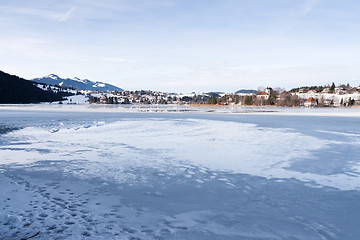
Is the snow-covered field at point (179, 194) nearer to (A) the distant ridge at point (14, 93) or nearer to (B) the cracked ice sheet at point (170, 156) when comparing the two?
(B) the cracked ice sheet at point (170, 156)

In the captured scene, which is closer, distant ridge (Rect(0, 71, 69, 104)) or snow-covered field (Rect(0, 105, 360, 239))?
snow-covered field (Rect(0, 105, 360, 239))

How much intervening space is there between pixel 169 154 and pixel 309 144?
20.2 ft

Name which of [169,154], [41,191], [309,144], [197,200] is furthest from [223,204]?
[309,144]

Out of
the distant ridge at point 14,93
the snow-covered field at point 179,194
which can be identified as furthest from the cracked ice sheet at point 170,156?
the distant ridge at point 14,93

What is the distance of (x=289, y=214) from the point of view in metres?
4.11

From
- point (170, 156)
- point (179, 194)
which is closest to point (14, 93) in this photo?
point (170, 156)

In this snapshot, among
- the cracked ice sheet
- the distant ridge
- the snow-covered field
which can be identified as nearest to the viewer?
the snow-covered field

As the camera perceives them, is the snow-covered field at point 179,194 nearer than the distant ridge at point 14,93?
Yes

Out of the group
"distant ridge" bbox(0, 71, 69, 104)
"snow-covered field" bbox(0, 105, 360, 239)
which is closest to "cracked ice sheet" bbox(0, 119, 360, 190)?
"snow-covered field" bbox(0, 105, 360, 239)

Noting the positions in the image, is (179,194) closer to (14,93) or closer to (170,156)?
(170,156)

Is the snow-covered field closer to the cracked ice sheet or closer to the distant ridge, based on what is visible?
the cracked ice sheet

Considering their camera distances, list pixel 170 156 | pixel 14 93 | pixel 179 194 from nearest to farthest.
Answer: pixel 179 194 → pixel 170 156 → pixel 14 93

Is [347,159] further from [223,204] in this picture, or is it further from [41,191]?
[41,191]

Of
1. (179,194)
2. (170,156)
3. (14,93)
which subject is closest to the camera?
(179,194)
